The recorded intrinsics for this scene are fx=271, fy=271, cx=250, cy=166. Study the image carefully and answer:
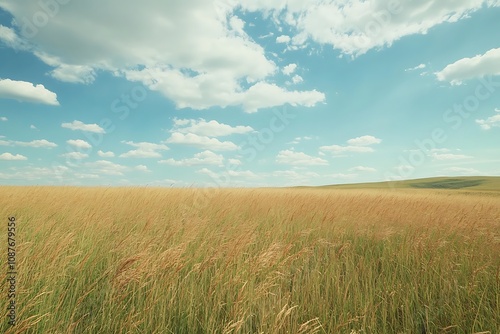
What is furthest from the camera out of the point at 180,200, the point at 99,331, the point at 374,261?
the point at 180,200

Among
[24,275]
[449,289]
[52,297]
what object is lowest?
[449,289]

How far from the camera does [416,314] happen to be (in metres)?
2.62

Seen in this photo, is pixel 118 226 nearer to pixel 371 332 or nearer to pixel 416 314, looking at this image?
pixel 371 332

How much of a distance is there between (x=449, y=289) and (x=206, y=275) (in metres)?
2.53

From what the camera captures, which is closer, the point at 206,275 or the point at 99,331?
the point at 99,331

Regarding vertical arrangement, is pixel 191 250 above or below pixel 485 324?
above

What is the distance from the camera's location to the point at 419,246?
3.68 meters

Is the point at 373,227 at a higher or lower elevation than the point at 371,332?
higher

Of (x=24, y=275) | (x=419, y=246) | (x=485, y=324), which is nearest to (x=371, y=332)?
(x=485, y=324)

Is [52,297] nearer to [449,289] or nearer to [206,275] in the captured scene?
[206,275]

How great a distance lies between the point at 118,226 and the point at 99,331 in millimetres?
2780

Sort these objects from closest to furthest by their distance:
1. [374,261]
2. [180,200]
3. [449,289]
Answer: [449,289], [374,261], [180,200]

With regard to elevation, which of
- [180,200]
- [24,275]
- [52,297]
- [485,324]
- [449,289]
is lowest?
[485,324]

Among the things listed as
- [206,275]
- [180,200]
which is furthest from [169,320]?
[180,200]
